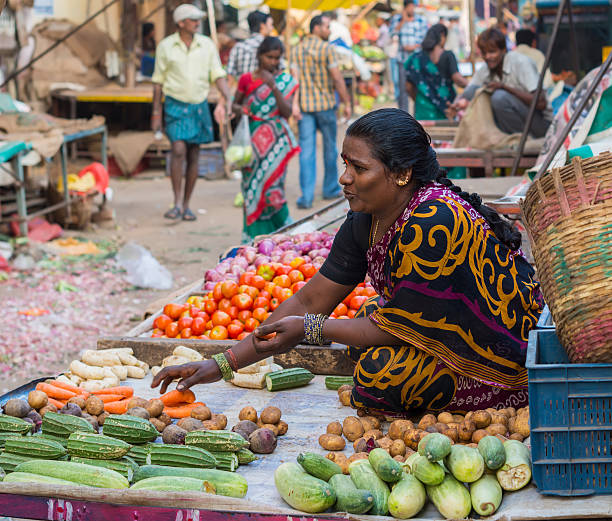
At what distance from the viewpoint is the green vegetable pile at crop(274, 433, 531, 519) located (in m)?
2.30

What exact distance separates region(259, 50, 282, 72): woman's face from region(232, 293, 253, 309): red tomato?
370 centimetres

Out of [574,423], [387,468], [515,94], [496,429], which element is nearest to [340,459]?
[387,468]

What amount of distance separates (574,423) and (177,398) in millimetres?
1545

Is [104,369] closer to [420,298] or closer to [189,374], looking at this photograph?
[189,374]

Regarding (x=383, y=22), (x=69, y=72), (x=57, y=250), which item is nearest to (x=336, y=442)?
(x=57, y=250)

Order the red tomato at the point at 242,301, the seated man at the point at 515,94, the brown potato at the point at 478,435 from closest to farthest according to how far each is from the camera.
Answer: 1. the brown potato at the point at 478,435
2. the red tomato at the point at 242,301
3. the seated man at the point at 515,94

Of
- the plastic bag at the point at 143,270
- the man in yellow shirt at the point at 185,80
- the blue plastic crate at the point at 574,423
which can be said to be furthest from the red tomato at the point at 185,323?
the man in yellow shirt at the point at 185,80

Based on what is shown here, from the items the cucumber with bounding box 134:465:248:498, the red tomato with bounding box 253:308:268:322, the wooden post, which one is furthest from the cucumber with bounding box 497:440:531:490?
the wooden post

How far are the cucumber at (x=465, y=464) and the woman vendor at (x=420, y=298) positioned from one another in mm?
564

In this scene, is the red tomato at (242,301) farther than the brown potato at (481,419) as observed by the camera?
Yes

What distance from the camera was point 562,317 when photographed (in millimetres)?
2316

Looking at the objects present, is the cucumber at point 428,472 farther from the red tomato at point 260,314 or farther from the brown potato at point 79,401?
the red tomato at point 260,314

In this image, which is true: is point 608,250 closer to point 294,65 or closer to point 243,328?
point 243,328

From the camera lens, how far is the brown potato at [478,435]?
106 inches
